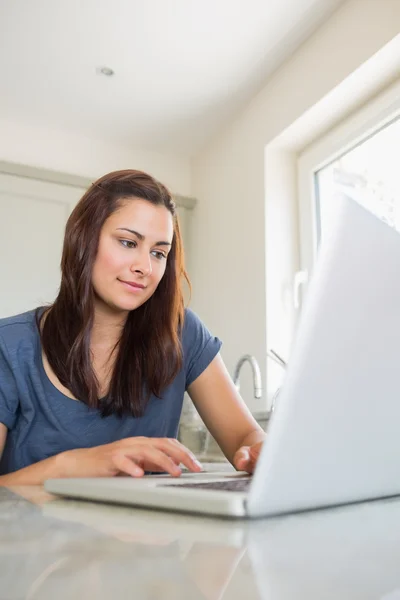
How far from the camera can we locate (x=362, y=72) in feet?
6.64

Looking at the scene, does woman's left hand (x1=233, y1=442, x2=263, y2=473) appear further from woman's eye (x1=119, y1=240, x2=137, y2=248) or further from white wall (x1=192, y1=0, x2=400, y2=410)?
white wall (x1=192, y1=0, x2=400, y2=410)

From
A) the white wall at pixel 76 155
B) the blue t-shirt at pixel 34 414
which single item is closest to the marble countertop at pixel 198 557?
the blue t-shirt at pixel 34 414

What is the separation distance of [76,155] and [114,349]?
2.28m

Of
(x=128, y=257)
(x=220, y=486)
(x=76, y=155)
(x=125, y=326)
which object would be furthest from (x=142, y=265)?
(x=76, y=155)

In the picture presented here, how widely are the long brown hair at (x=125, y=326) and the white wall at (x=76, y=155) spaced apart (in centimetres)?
204

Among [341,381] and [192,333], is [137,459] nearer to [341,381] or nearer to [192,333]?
[341,381]

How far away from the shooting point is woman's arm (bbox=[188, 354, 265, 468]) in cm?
107

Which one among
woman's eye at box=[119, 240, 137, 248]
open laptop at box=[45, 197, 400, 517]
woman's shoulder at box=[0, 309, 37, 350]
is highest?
woman's eye at box=[119, 240, 137, 248]

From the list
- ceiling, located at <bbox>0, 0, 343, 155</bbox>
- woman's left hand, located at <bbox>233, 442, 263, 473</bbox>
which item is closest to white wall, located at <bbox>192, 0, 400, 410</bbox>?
ceiling, located at <bbox>0, 0, 343, 155</bbox>

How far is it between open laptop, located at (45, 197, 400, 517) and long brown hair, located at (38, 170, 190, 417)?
0.56 metres

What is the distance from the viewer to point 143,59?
2.43 meters

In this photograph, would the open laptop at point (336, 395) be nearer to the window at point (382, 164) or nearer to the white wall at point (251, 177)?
the window at point (382, 164)

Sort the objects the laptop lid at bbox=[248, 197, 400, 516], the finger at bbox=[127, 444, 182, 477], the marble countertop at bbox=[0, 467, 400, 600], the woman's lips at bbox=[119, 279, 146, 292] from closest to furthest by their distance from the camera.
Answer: the marble countertop at bbox=[0, 467, 400, 600] → the laptop lid at bbox=[248, 197, 400, 516] → the finger at bbox=[127, 444, 182, 477] → the woman's lips at bbox=[119, 279, 146, 292]

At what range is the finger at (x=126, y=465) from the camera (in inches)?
23.5
